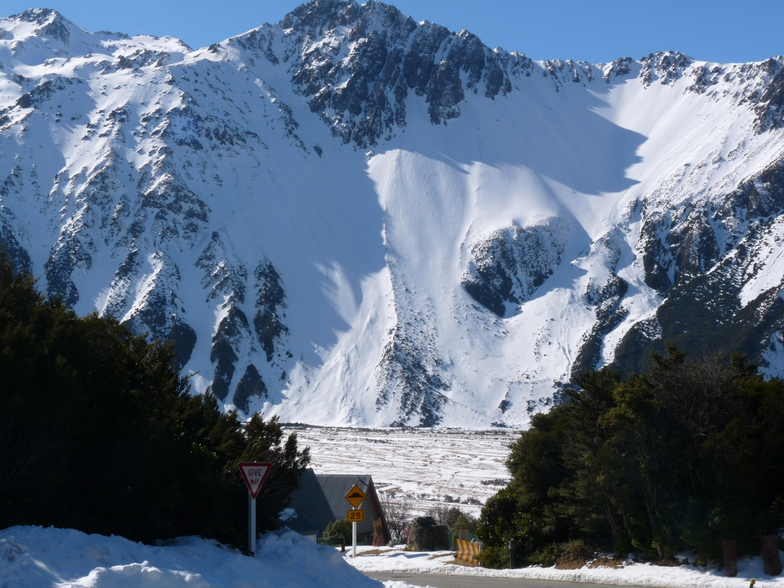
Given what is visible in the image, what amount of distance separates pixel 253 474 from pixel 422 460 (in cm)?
7528

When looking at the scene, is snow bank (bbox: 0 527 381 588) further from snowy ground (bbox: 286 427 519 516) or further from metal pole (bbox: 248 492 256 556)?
snowy ground (bbox: 286 427 519 516)

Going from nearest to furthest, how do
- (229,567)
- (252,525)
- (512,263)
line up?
(229,567) → (252,525) → (512,263)

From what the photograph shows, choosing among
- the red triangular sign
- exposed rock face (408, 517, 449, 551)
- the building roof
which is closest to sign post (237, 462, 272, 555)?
the red triangular sign

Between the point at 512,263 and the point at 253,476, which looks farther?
the point at 512,263

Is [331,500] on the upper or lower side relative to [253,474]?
upper

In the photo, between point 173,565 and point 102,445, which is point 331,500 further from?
point 173,565

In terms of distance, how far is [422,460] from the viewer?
8694cm

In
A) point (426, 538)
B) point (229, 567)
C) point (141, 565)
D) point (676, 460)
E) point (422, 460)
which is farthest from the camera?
point (422, 460)

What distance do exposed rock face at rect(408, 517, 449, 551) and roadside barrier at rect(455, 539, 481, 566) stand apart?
481cm

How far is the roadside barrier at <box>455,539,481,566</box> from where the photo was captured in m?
27.2

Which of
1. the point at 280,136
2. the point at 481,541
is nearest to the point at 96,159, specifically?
the point at 280,136

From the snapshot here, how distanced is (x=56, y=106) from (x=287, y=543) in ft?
653

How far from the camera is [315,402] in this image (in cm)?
12788

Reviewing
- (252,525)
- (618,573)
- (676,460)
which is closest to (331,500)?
(618,573)
